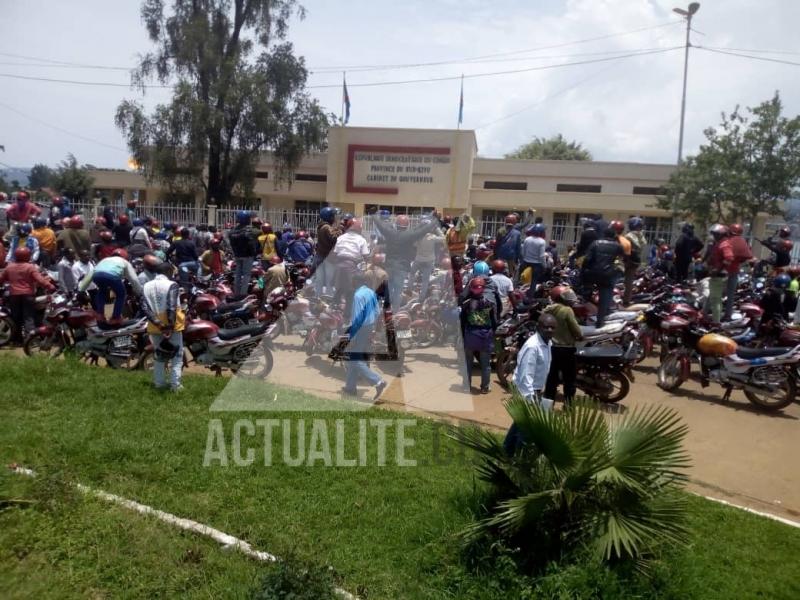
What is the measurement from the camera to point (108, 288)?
859 cm

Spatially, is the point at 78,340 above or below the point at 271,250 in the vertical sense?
below

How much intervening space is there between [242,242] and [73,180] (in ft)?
124

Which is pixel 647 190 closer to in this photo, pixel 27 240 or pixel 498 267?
pixel 498 267

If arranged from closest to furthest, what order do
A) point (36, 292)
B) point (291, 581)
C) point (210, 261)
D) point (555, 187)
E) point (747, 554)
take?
point (291, 581)
point (747, 554)
point (36, 292)
point (210, 261)
point (555, 187)

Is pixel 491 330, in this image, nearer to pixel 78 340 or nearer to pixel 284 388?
pixel 284 388

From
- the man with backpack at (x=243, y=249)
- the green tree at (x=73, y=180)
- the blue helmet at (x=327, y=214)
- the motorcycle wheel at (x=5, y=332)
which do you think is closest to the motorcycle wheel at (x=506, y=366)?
the blue helmet at (x=327, y=214)

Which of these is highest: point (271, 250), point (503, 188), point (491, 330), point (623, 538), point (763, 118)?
point (763, 118)

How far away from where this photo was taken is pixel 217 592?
10.8ft

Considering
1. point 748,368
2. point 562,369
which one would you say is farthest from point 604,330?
point 748,368

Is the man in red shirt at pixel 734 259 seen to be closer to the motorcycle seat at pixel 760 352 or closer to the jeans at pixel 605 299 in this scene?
the jeans at pixel 605 299

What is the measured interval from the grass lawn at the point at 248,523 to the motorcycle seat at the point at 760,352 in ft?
10.5

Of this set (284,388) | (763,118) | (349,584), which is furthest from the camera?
(763,118)

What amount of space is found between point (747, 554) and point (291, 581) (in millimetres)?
2929

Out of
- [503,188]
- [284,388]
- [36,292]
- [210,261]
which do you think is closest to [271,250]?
[210,261]
